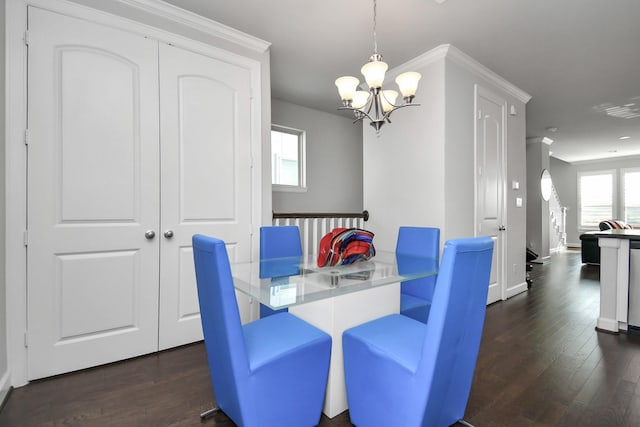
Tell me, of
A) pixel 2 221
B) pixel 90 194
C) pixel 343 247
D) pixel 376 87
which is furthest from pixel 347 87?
pixel 2 221

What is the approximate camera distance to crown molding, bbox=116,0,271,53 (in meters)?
2.29

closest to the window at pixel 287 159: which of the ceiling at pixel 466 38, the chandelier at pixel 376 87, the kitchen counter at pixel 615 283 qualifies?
the ceiling at pixel 466 38

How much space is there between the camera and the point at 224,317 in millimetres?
1233

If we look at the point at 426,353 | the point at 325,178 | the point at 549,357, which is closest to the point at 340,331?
the point at 426,353

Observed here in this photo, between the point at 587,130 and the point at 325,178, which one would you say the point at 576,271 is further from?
the point at 325,178

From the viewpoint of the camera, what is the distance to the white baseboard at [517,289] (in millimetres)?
3907

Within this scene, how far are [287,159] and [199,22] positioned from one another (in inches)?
91.7

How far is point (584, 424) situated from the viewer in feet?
5.06

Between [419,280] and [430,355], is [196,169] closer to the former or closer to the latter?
[419,280]

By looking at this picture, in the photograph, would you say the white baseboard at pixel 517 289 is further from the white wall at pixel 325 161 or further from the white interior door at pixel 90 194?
the white interior door at pixel 90 194

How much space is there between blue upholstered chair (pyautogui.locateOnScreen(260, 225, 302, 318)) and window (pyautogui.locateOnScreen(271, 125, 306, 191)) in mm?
1941

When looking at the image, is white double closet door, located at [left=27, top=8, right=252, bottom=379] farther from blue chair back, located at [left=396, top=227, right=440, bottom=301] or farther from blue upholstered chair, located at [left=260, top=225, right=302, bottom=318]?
blue chair back, located at [left=396, top=227, right=440, bottom=301]

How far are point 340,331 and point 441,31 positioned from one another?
275 cm

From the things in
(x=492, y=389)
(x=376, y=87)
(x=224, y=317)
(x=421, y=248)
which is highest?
(x=376, y=87)
